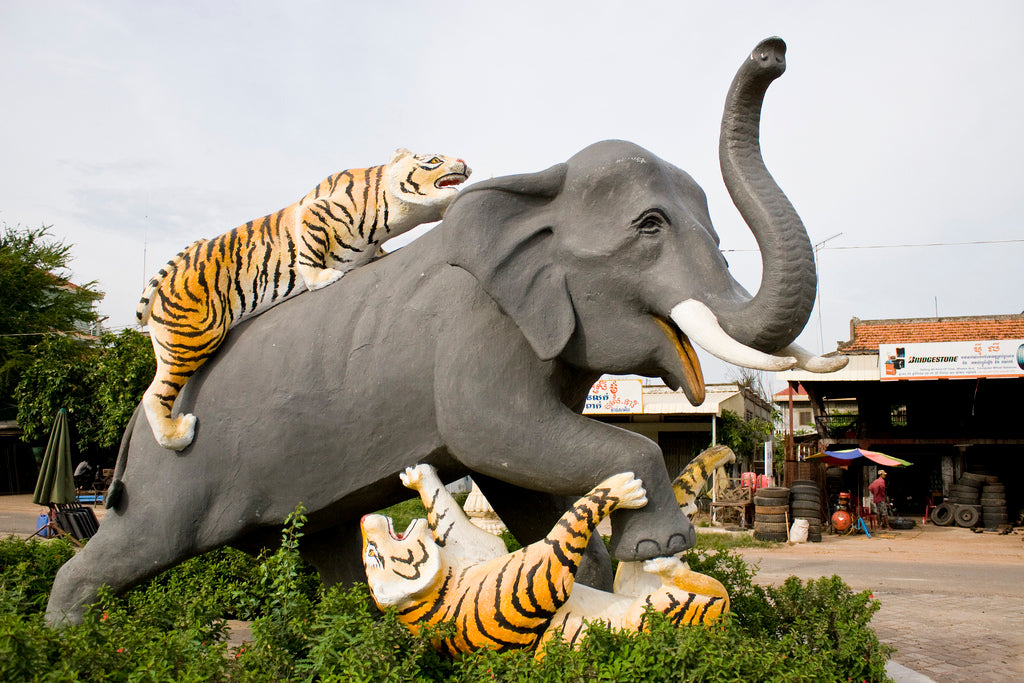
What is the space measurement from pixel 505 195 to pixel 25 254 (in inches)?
1041

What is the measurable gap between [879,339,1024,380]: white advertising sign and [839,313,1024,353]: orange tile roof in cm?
194

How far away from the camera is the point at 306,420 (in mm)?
3557

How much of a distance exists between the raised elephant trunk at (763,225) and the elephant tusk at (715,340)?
0.03 metres

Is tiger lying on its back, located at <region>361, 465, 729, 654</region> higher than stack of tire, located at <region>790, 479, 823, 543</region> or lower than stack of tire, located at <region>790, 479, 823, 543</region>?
higher

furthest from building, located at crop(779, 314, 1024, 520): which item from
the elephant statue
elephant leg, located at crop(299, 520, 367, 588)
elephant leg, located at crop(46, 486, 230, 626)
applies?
elephant leg, located at crop(46, 486, 230, 626)

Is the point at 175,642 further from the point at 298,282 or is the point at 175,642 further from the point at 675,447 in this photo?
the point at 675,447

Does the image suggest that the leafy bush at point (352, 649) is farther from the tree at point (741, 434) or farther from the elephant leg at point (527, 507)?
the tree at point (741, 434)

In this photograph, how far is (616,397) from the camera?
19172mm

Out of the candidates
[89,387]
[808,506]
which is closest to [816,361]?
[808,506]

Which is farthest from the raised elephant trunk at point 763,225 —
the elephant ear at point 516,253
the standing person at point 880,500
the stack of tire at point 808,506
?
the standing person at point 880,500

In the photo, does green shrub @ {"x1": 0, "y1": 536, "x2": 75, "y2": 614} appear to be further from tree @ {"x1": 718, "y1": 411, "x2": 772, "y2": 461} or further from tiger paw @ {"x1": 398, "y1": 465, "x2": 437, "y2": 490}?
tree @ {"x1": 718, "y1": 411, "x2": 772, "y2": 461}

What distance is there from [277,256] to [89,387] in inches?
759

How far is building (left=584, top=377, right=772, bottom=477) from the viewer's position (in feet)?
62.8

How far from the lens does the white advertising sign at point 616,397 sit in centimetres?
1897
